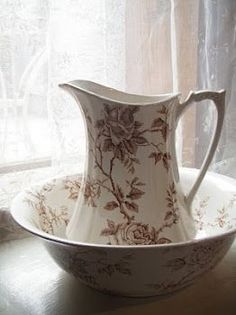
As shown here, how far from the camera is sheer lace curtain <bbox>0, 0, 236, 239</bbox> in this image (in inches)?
25.7

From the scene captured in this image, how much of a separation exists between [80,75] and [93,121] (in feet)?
0.60

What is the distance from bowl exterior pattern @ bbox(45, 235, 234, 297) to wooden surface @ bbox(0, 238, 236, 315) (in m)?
0.02

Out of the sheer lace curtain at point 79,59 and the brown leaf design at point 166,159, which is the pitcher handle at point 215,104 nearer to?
the brown leaf design at point 166,159

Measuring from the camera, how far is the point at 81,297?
1.80ft

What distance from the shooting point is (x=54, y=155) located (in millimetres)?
708

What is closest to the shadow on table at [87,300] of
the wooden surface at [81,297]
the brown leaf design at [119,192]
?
the wooden surface at [81,297]

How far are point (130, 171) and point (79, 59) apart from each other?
23cm

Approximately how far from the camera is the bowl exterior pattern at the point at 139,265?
46cm

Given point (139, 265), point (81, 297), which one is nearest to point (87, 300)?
point (81, 297)

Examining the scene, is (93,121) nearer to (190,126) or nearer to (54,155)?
(54,155)

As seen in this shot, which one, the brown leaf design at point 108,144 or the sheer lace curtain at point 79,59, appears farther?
the sheer lace curtain at point 79,59

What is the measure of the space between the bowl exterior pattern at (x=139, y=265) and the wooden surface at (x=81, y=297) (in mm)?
21

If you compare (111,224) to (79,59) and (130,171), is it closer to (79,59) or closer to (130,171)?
(130,171)

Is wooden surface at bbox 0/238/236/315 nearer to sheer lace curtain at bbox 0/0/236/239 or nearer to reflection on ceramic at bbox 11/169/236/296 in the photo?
reflection on ceramic at bbox 11/169/236/296
